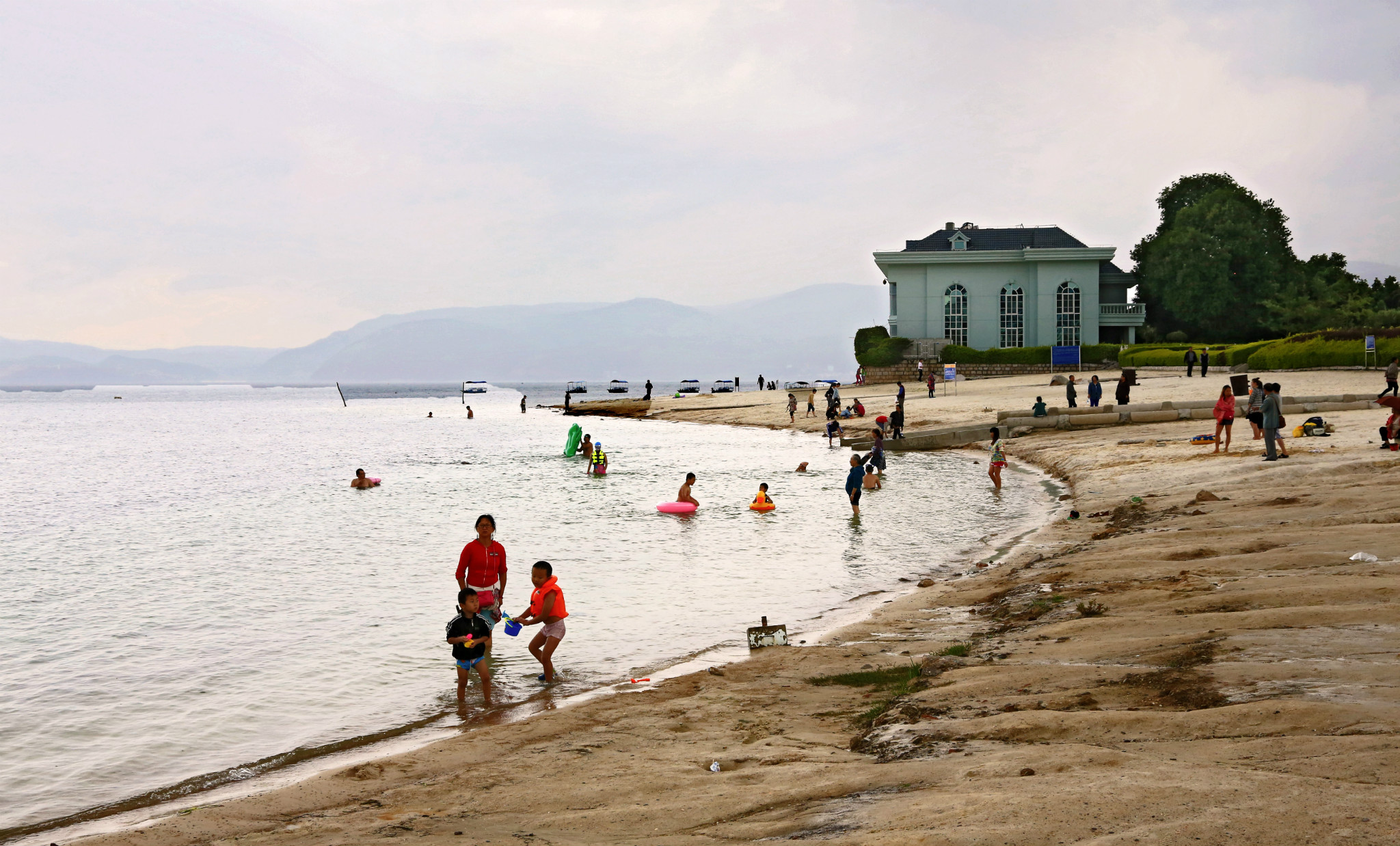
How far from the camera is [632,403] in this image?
298 ft

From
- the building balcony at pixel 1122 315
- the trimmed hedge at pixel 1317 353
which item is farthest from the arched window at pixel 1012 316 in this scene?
the trimmed hedge at pixel 1317 353

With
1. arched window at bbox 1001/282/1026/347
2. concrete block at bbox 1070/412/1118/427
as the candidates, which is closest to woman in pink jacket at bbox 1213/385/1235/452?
concrete block at bbox 1070/412/1118/427

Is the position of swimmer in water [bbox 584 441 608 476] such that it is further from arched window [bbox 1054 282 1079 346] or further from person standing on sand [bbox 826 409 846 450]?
arched window [bbox 1054 282 1079 346]

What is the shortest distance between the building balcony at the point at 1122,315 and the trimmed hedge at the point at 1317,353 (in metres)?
20.8

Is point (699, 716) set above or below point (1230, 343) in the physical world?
below

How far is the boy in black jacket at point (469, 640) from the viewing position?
9727 mm

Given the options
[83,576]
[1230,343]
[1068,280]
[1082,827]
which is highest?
[1068,280]

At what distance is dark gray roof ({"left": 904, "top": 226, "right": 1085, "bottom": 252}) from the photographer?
246 feet

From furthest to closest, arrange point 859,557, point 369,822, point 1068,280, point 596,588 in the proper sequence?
1. point 1068,280
2. point 859,557
3. point 596,588
4. point 369,822

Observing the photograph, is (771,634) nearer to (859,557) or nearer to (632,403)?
(859,557)

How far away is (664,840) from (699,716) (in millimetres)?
3232

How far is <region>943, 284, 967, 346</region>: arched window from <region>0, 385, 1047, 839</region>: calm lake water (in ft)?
127

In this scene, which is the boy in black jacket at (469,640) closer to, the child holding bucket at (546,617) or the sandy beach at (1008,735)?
the child holding bucket at (546,617)

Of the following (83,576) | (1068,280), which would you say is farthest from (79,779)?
(1068,280)
